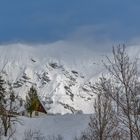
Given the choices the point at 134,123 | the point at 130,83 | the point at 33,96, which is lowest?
the point at 134,123

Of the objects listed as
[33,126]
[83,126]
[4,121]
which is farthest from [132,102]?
[33,126]

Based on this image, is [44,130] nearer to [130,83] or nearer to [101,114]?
[101,114]

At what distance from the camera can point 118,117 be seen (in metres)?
16.8

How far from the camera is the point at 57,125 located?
70250 millimetres

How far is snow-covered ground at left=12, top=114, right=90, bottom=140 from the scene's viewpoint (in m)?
63.4

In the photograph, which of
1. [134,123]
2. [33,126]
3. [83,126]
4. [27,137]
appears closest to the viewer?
[134,123]

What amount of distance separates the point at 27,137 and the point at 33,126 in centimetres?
1103

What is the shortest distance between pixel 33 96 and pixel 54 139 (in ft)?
99.6

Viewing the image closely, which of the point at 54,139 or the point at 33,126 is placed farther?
the point at 33,126

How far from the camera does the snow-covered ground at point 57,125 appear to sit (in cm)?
6341

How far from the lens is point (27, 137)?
60.1 metres

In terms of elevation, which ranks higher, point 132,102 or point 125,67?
point 125,67

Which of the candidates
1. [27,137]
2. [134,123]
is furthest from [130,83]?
[27,137]

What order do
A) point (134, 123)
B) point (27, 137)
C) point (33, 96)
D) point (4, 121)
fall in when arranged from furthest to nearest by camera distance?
point (33, 96), point (27, 137), point (4, 121), point (134, 123)
